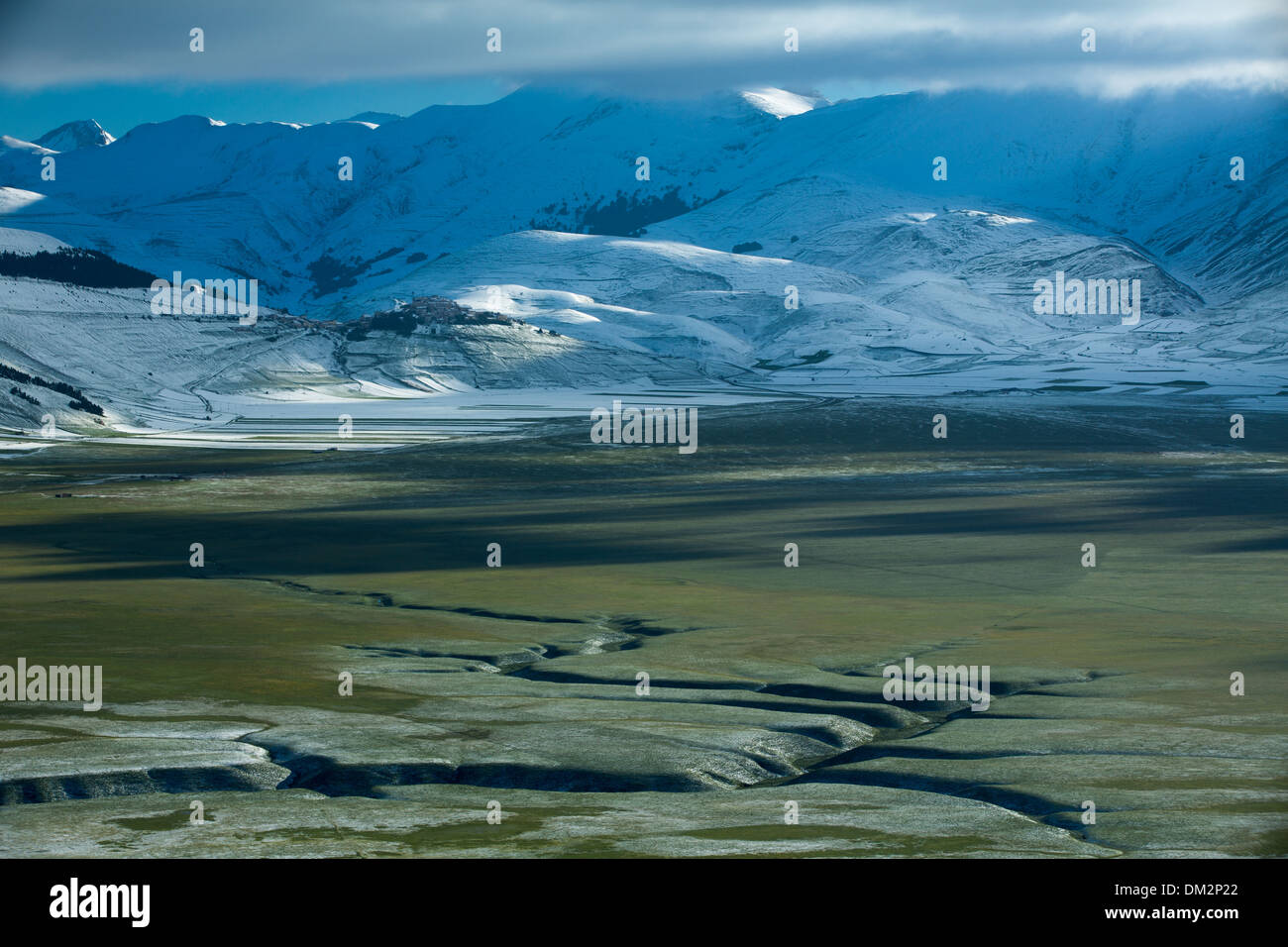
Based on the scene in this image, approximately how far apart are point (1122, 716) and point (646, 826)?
14915 mm

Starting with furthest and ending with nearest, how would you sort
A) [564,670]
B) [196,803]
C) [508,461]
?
[508,461], [564,670], [196,803]

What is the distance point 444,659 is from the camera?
148ft

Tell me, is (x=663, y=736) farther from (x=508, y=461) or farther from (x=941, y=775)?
(x=508, y=461)

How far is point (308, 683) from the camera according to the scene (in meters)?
40.1

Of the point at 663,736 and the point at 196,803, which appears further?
the point at 663,736

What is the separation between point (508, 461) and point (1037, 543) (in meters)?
58.2

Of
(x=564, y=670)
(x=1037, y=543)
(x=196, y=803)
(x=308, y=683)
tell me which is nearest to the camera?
(x=196, y=803)
